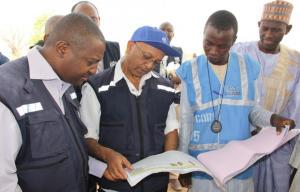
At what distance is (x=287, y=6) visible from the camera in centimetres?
265

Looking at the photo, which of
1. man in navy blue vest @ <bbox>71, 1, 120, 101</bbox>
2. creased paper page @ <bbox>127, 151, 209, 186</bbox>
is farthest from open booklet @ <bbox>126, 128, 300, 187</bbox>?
man in navy blue vest @ <bbox>71, 1, 120, 101</bbox>

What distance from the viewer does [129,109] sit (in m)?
1.90

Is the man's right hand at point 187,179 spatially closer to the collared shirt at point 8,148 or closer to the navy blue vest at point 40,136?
the navy blue vest at point 40,136

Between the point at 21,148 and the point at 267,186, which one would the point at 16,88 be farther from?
the point at 267,186

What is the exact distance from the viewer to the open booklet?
1623 millimetres

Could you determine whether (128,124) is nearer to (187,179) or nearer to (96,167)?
(96,167)

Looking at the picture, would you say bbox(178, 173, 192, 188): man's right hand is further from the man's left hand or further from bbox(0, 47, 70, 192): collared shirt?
bbox(0, 47, 70, 192): collared shirt

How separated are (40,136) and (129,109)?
65 centimetres

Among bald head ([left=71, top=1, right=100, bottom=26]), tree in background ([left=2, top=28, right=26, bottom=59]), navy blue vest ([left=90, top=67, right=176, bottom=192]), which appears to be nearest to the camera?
navy blue vest ([left=90, top=67, right=176, bottom=192])

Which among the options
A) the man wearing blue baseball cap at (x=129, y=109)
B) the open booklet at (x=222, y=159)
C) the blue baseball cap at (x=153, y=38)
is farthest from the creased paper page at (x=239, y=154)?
the blue baseball cap at (x=153, y=38)

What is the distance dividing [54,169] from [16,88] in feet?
1.30

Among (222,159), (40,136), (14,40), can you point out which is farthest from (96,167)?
(14,40)

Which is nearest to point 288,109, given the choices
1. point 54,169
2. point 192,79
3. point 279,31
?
point 279,31

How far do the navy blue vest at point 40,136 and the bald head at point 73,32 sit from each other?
19cm
